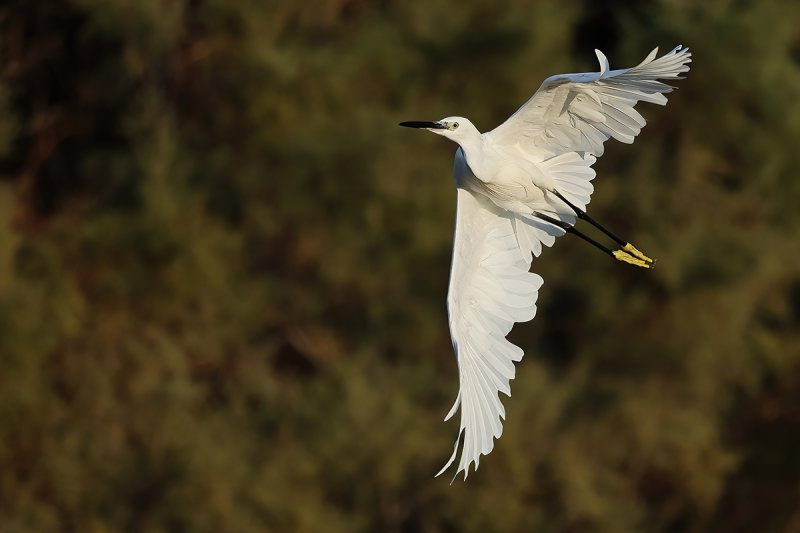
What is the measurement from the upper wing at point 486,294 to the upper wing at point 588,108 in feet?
1.22

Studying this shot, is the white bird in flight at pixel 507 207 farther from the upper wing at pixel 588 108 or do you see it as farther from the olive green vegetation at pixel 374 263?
the olive green vegetation at pixel 374 263

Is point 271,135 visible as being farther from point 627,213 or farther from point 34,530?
point 34,530

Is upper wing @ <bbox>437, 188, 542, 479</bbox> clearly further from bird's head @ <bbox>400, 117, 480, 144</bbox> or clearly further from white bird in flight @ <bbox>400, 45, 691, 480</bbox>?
bird's head @ <bbox>400, 117, 480, 144</bbox>

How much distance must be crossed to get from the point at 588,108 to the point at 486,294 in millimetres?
920

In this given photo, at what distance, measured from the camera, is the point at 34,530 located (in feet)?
38.4

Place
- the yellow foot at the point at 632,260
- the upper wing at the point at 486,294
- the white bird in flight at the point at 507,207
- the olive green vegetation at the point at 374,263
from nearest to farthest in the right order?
the white bird in flight at the point at 507,207, the upper wing at the point at 486,294, the yellow foot at the point at 632,260, the olive green vegetation at the point at 374,263

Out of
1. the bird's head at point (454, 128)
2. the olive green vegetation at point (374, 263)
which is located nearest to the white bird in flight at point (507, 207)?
the bird's head at point (454, 128)

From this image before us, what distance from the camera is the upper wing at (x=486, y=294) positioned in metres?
5.54

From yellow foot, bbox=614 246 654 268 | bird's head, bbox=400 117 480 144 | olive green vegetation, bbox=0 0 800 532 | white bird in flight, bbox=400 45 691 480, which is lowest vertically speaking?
olive green vegetation, bbox=0 0 800 532

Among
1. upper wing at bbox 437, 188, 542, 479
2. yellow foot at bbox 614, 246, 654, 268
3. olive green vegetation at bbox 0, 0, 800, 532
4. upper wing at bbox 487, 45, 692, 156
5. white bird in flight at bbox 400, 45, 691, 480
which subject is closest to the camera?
upper wing at bbox 487, 45, 692, 156

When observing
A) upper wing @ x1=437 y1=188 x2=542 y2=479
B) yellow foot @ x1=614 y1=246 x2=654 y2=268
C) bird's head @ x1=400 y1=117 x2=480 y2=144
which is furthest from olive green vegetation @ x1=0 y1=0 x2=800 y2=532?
bird's head @ x1=400 y1=117 x2=480 y2=144

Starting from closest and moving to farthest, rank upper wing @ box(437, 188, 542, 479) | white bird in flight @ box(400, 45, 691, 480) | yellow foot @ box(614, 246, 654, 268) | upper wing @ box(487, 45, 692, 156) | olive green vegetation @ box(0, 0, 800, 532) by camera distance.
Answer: upper wing @ box(487, 45, 692, 156), white bird in flight @ box(400, 45, 691, 480), upper wing @ box(437, 188, 542, 479), yellow foot @ box(614, 246, 654, 268), olive green vegetation @ box(0, 0, 800, 532)

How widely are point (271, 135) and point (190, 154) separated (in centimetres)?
84

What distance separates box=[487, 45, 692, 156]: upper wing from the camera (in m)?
4.94
